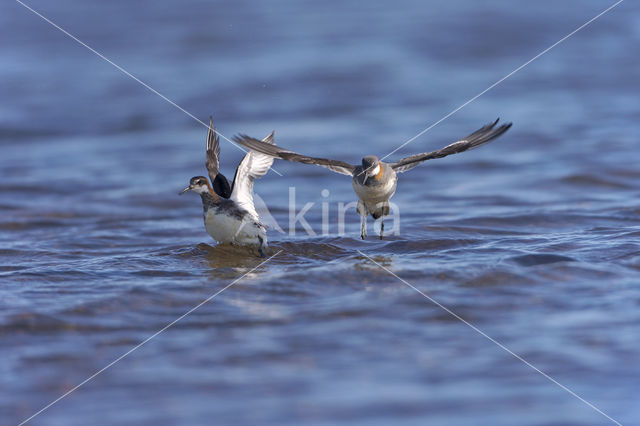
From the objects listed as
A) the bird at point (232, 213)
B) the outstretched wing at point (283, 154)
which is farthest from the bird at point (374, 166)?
the bird at point (232, 213)

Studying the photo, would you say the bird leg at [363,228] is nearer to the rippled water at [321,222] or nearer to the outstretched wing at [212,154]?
the rippled water at [321,222]

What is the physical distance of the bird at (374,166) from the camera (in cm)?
912

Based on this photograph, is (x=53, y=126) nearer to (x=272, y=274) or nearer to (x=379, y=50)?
(x=379, y=50)

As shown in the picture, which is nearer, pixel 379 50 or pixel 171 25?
pixel 379 50

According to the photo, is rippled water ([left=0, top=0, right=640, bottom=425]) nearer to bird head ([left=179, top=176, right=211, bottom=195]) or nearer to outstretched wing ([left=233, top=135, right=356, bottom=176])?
bird head ([left=179, top=176, right=211, bottom=195])

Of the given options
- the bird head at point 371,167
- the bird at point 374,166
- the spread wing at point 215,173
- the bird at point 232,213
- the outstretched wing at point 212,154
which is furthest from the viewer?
the outstretched wing at point 212,154

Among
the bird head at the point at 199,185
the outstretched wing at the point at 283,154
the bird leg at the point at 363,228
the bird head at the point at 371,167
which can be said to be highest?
the outstretched wing at the point at 283,154

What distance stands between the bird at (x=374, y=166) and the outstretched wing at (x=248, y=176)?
0.99ft

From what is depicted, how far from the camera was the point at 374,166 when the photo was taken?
934 centimetres

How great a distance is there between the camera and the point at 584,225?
10.1 m

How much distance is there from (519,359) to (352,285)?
2.32 meters

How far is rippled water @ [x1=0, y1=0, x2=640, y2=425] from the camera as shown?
581 centimetres

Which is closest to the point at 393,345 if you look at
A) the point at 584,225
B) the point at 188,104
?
the point at 584,225

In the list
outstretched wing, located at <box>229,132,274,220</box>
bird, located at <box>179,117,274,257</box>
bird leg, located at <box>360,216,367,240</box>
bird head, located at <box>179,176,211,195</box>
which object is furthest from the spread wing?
bird leg, located at <box>360,216,367,240</box>
